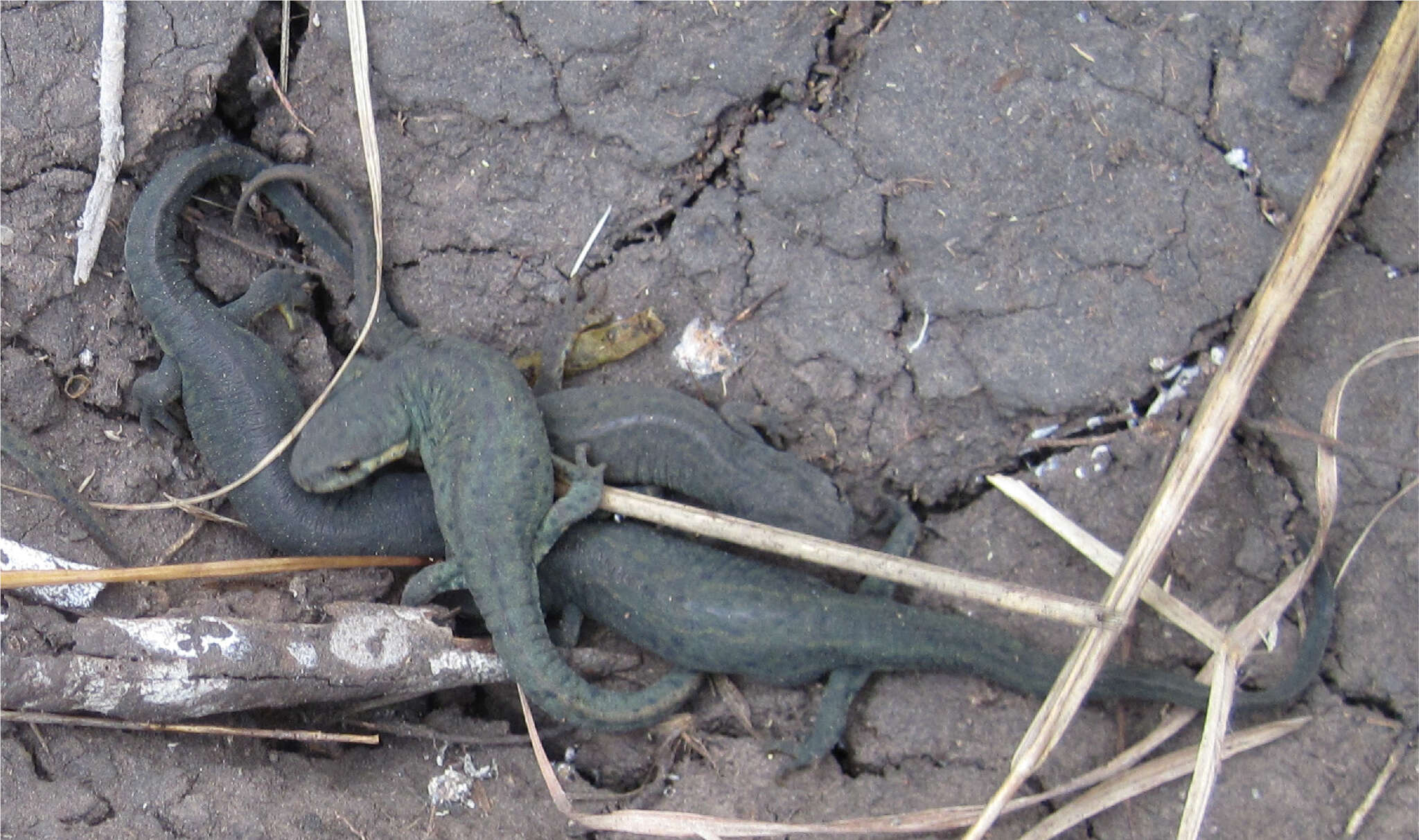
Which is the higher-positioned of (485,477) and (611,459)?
(485,477)

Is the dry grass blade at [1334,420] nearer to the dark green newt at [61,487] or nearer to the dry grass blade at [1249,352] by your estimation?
the dry grass blade at [1249,352]

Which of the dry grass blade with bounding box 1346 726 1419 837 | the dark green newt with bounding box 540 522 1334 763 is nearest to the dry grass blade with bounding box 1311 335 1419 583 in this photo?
the dark green newt with bounding box 540 522 1334 763

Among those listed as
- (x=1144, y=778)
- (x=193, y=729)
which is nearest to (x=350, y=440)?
(x=193, y=729)

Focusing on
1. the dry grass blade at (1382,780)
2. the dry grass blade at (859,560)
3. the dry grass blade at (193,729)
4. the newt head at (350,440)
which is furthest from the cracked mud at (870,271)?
the dry grass blade at (859,560)

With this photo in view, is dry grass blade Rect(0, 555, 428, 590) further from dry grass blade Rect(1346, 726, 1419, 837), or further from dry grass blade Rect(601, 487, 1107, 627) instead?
dry grass blade Rect(1346, 726, 1419, 837)

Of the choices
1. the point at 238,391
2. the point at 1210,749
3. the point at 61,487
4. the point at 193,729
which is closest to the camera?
the point at 193,729

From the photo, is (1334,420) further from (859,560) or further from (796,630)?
(796,630)

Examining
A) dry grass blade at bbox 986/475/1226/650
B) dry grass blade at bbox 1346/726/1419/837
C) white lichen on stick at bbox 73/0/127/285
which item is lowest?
dry grass blade at bbox 1346/726/1419/837
